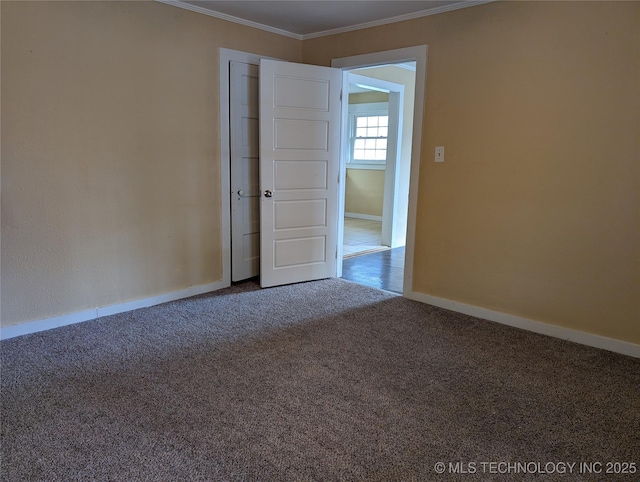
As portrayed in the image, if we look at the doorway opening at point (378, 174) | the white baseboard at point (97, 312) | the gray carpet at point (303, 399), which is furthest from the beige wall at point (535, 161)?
the white baseboard at point (97, 312)

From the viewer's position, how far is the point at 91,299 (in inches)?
133

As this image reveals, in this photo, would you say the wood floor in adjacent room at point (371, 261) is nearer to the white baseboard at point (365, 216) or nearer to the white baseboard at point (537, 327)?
the white baseboard at point (537, 327)

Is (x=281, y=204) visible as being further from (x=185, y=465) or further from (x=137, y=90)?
(x=185, y=465)

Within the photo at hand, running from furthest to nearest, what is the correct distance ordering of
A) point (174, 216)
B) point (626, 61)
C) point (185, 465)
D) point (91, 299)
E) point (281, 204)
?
1. point (281, 204)
2. point (174, 216)
3. point (91, 299)
4. point (626, 61)
5. point (185, 465)

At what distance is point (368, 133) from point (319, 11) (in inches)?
203

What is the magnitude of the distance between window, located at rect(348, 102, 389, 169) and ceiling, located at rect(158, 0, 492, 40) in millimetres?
4406

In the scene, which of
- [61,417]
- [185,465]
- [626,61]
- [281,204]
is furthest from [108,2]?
[626,61]

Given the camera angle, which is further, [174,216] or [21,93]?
[174,216]

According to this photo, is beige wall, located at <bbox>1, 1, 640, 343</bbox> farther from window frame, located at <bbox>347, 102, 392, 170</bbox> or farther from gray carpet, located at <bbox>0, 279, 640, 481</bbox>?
window frame, located at <bbox>347, 102, 392, 170</bbox>

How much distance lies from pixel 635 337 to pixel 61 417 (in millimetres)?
3405

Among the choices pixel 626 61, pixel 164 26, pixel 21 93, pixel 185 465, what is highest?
pixel 164 26

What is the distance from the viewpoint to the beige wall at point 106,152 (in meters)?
2.91

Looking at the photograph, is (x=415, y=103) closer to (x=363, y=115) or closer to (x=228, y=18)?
(x=228, y=18)

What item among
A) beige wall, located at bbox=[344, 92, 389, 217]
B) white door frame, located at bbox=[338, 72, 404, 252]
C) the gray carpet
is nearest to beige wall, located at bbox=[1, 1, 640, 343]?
the gray carpet
